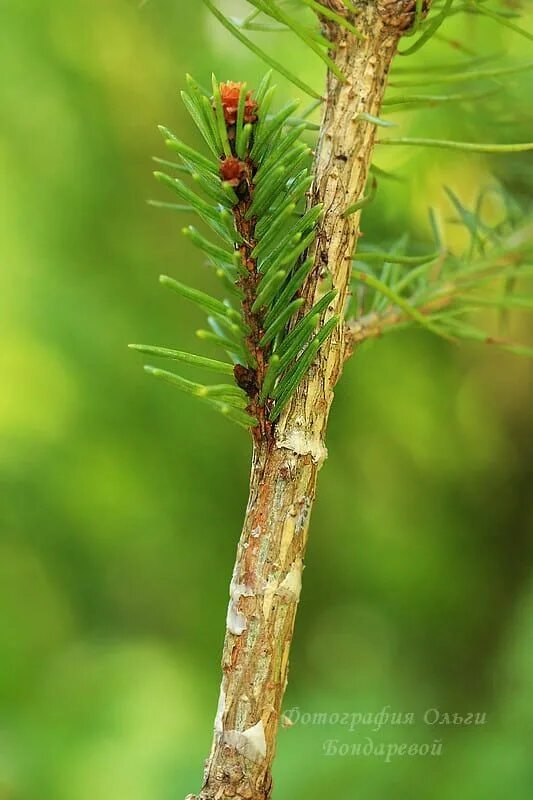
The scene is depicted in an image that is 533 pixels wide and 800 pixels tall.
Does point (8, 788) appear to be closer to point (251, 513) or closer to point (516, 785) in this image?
point (516, 785)

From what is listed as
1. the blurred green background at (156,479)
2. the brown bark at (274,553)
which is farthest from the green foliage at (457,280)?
the blurred green background at (156,479)

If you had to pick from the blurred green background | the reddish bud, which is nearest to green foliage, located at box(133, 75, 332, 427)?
the reddish bud

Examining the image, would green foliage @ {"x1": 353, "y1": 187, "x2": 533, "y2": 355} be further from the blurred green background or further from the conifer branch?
the blurred green background

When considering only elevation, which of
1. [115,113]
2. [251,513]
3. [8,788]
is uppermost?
[115,113]

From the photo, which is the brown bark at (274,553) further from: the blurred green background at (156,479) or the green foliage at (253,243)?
the blurred green background at (156,479)

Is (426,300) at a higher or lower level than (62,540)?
higher

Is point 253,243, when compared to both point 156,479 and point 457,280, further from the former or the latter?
point 156,479

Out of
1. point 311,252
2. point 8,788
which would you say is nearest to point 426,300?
point 311,252
